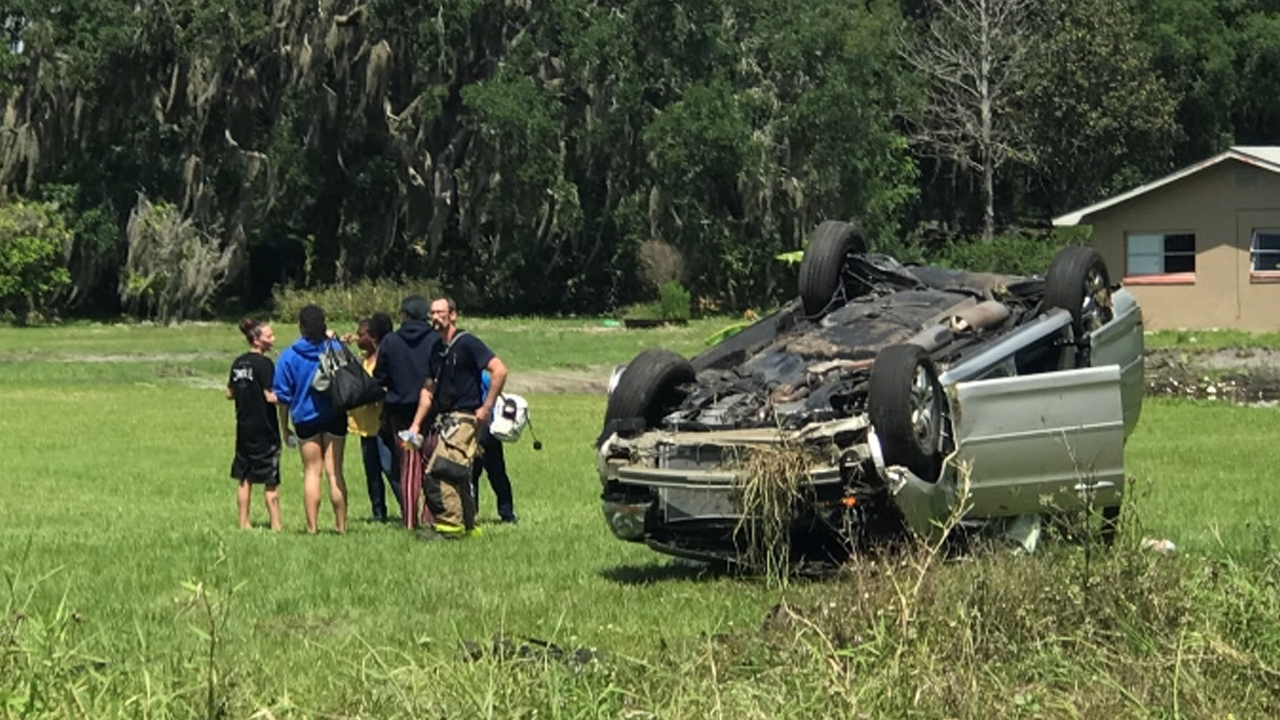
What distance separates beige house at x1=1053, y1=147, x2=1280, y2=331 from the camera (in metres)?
44.7

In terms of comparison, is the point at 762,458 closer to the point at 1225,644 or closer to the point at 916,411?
the point at 916,411

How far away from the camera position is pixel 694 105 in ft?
178

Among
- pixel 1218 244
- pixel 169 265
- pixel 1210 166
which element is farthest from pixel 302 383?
pixel 169 265

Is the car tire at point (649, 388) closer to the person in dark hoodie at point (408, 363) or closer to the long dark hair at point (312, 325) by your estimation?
the person in dark hoodie at point (408, 363)

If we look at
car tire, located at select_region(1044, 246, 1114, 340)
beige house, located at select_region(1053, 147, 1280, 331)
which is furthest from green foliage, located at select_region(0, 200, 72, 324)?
car tire, located at select_region(1044, 246, 1114, 340)

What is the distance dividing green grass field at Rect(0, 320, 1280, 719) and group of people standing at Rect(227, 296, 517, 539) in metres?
0.33

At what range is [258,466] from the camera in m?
14.9

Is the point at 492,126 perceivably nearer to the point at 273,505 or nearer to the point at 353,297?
the point at 353,297

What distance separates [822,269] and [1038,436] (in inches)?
105

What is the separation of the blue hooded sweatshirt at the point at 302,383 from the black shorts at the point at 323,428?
0.11 feet

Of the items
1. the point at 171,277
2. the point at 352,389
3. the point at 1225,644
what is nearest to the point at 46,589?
the point at 352,389

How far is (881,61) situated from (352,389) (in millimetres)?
46087

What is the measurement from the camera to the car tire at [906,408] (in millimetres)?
10828

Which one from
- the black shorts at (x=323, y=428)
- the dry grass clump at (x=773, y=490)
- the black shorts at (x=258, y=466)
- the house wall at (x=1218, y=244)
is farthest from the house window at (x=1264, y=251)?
the dry grass clump at (x=773, y=490)
